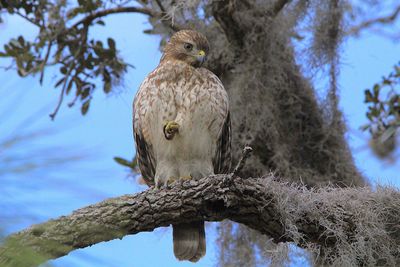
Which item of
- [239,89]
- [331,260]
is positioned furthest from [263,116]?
[331,260]

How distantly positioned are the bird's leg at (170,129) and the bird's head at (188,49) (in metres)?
0.52

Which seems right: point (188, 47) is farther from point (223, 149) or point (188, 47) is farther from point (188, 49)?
point (223, 149)

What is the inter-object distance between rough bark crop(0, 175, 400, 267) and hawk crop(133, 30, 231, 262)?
0.66 meters

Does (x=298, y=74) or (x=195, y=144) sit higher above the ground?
(x=298, y=74)

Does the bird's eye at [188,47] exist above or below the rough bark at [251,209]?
above

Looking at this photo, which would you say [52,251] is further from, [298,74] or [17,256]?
[298,74]

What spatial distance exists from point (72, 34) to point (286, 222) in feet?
9.27

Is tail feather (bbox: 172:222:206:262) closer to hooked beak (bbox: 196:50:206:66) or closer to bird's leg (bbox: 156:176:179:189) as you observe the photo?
bird's leg (bbox: 156:176:179:189)

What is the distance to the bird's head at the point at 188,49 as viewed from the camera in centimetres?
434

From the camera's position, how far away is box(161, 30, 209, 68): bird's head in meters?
4.34

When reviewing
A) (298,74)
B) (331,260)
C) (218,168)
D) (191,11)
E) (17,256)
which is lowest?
(17,256)

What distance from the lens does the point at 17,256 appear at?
110 centimetres

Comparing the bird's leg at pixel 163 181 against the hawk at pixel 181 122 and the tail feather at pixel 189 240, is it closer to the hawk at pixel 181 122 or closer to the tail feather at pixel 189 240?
the hawk at pixel 181 122

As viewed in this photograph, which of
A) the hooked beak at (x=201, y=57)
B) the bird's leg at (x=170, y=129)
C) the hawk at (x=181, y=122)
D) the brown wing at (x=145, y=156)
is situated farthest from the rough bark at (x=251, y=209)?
the hooked beak at (x=201, y=57)
